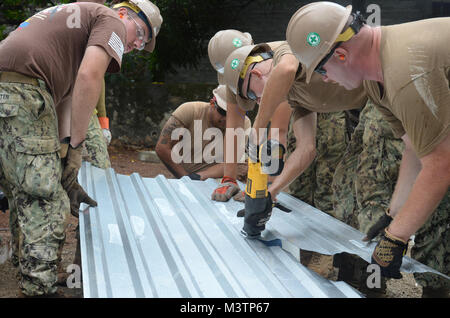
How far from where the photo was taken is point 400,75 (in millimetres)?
1782

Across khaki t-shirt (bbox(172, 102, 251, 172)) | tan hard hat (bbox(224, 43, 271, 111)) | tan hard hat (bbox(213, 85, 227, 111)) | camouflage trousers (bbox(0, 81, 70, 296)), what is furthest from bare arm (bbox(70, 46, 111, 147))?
khaki t-shirt (bbox(172, 102, 251, 172))

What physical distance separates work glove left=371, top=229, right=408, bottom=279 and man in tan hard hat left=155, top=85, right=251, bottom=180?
3010 mm

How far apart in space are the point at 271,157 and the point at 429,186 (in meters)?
0.81

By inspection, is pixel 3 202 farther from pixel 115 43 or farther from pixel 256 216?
pixel 256 216

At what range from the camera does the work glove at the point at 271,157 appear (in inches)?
93.9

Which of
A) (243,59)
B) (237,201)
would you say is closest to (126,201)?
(237,201)

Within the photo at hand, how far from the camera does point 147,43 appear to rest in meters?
3.44

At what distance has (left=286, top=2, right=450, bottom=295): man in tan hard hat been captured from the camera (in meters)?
1.74

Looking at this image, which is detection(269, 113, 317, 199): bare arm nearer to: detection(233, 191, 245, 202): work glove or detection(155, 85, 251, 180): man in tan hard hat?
detection(233, 191, 245, 202): work glove

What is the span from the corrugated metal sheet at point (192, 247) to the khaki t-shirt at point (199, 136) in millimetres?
1742

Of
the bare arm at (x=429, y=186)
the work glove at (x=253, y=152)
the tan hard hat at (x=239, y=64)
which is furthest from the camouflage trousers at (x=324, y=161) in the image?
the bare arm at (x=429, y=186)

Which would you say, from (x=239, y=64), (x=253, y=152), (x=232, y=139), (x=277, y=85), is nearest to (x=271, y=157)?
(x=253, y=152)

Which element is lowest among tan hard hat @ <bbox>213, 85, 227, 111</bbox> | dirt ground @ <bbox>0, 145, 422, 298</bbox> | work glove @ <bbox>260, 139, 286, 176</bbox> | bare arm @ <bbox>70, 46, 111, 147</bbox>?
dirt ground @ <bbox>0, 145, 422, 298</bbox>

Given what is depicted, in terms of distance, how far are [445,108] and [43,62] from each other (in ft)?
6.24
